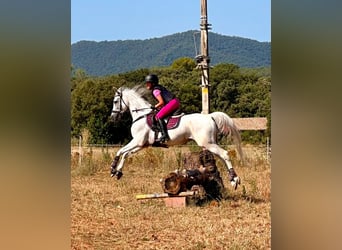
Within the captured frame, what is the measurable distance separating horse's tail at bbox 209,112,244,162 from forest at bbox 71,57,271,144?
0.03 m

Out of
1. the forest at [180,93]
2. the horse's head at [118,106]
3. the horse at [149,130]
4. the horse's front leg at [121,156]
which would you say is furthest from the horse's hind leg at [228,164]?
the horse's head at [118,106]

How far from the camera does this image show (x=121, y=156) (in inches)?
106

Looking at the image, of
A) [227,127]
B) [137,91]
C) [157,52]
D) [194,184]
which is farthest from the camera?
[194,184]

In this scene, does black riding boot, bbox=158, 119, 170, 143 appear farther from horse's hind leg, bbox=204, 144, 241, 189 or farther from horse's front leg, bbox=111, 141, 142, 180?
horse's hind leg, bbox=204, 144, 241, 189

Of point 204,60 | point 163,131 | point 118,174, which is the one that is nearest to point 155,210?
point 118,174

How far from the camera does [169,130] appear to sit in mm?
2703

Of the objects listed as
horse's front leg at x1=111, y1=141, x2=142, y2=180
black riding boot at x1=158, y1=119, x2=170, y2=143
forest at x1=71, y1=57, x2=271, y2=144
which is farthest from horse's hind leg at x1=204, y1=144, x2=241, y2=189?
horse's front leg at x1=111, y1=141, x2=142, y2=180

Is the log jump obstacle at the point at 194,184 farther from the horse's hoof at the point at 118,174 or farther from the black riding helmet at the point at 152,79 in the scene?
the black riding helmet at the point at 152,79

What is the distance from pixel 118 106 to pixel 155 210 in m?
0.53

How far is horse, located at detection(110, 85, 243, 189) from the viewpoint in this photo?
263 centimetres

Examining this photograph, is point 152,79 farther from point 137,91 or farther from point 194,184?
point 194,184

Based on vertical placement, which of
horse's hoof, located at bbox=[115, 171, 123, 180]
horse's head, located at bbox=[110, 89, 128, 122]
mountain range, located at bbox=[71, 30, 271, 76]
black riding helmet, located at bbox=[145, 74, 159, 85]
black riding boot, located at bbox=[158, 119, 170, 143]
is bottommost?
horse's hoof, located at bbox=[115, 171, 123, 180]
